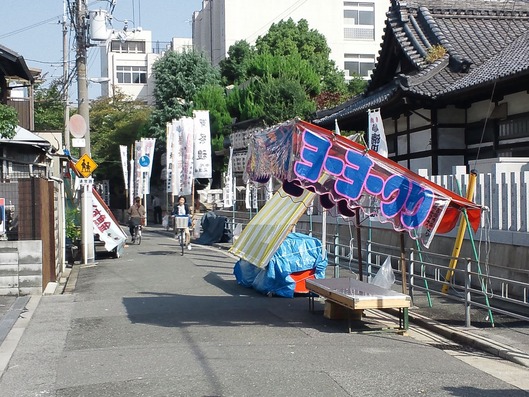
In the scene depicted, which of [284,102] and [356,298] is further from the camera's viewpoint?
[284,102]

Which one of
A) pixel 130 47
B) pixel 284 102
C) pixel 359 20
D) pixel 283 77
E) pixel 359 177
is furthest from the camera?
pixel 130 47

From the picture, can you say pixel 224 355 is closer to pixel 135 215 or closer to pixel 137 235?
pixel 135 215

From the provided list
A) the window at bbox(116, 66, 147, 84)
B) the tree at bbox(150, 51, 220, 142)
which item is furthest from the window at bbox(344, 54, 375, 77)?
the window at bbox(116, 66, 147, 84)

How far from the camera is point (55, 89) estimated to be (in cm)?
4378

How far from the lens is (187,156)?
3119cm

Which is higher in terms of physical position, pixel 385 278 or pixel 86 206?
pixel 86 206

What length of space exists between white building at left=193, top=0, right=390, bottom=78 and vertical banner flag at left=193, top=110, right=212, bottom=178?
93.5 feet

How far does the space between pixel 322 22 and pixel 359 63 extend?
466 centimetres

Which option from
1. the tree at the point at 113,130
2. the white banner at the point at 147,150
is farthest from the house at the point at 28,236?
the tree at the point at 113,130

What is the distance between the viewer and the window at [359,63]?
198ft

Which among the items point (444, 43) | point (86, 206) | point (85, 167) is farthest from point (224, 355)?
point (444, 43)

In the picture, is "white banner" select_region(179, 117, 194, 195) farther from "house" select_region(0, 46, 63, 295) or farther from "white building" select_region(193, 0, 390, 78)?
"white building" select_region(193, 0, 390, 78)

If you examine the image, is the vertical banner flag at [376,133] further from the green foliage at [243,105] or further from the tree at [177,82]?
the tree at [177,82]

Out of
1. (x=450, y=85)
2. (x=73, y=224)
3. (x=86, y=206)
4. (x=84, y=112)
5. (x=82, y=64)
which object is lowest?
(x=73, y=224)
